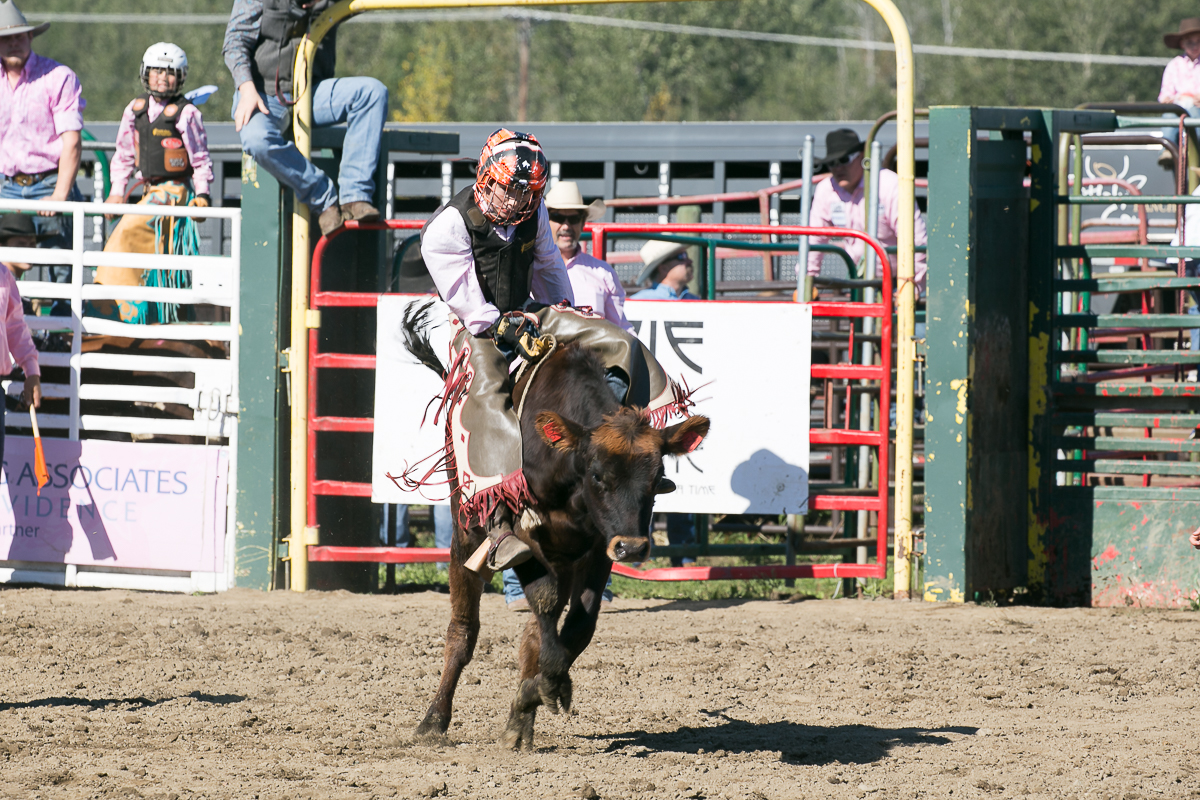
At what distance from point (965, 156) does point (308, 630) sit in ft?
14.4

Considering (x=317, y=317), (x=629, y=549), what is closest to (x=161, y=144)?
(x=317, y=317)

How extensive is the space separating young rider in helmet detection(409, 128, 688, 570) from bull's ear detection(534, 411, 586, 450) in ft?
1.05

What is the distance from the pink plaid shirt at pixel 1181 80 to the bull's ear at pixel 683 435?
7.11 meters

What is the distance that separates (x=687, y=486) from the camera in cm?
831

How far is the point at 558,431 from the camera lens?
4754 mm

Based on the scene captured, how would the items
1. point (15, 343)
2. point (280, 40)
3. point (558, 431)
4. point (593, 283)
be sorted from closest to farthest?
1. point (558, 431)
2. point (15, 343)
3. point (593, 283)
4. point (280, 40)

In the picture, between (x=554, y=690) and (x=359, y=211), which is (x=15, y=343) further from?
(x=554, y=690)

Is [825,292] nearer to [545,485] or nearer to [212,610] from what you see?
[212,610]

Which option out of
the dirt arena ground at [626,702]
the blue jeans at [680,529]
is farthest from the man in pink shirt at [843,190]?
the dirt arena ground at [626,702]

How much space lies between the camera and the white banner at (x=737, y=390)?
826cm

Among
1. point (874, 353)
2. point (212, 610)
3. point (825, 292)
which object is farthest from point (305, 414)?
point (825, 292)

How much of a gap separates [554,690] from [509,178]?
6.05 ft

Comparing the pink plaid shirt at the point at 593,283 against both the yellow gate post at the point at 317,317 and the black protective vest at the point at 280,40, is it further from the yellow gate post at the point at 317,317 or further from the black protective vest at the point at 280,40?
the black protective vest at the point at 280,40

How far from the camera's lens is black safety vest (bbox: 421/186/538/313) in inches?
214
